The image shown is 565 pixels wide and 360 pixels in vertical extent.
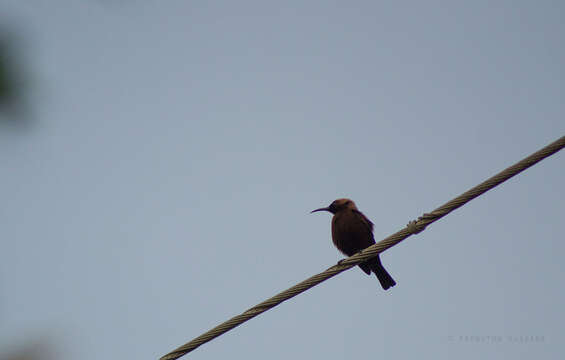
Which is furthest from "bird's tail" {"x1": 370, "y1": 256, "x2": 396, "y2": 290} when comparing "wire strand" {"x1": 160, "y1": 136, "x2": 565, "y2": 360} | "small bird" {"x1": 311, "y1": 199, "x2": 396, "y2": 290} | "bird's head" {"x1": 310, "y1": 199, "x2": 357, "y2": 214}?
"wire strand" {"x1": 160, "y1": 136, "x2": 565, "y2": 360}

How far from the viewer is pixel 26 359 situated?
38.4 inches

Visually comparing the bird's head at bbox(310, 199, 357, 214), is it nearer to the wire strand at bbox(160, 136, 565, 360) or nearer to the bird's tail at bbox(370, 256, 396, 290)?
the bird's tail at bbox(370, 256, 396, 290)

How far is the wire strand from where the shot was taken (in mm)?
2426

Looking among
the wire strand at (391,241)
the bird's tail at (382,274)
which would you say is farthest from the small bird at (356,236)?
the wire strand at (391,241)

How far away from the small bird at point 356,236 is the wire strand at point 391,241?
2676 mm

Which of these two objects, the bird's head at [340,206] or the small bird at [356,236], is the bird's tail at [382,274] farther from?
the bird's head at [340,206]

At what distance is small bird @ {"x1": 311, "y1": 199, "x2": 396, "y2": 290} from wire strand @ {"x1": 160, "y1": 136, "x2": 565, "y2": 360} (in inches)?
105

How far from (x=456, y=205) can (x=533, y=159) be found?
0.47 meters

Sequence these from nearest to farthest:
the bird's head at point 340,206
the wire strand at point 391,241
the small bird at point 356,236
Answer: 1. the wire strand at point 391,241
2. the small bird at point 356,236
3. the bird's head at point 340,206

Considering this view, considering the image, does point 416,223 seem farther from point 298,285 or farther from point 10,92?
point 10,92

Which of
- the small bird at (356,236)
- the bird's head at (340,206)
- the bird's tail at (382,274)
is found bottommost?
the bird's tail at (382,274)

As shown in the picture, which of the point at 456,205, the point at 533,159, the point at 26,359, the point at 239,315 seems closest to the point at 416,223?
the point at 456,205

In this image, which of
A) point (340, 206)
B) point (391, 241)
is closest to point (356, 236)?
point (340, 206)

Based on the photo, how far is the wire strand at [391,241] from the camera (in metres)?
2.43
